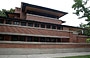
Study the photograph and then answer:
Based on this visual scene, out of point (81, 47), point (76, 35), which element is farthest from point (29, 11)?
point (81, 47)

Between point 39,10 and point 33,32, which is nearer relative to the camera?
point 33,32

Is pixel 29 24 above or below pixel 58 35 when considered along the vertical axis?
above

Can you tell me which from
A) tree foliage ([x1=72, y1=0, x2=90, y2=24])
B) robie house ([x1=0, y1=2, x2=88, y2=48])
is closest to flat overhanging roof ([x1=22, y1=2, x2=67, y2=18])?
robie house ([x1=0, y1=2, x2=88, y2=48])

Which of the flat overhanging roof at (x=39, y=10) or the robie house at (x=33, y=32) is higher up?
the flat overhanging roof at (x=39, y=10)

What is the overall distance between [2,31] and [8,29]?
3.15 feet

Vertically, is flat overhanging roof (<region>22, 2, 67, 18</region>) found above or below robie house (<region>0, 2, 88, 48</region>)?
above

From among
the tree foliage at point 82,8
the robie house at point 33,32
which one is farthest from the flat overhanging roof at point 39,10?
the tree foliage at point 82,8

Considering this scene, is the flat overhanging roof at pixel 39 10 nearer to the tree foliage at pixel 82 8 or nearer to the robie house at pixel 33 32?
the robie house at pixel 33 32

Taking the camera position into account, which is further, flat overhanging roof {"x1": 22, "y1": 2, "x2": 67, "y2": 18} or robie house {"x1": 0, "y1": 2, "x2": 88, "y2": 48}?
flat overhanging roof {"x1": 22, "y1": 2, "x2": 67, "y2": 18}

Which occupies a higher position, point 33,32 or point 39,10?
point 39,10

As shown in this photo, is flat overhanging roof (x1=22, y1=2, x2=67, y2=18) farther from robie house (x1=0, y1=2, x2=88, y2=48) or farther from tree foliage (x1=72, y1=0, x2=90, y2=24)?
tree foliage (x1=72, y1=0, x2=90, y2=24)

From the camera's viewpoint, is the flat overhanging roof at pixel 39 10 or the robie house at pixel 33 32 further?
the flat overhanging roof at pixel 39 10

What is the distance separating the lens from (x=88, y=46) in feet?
71.4

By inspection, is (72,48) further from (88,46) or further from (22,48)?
(22,48)
